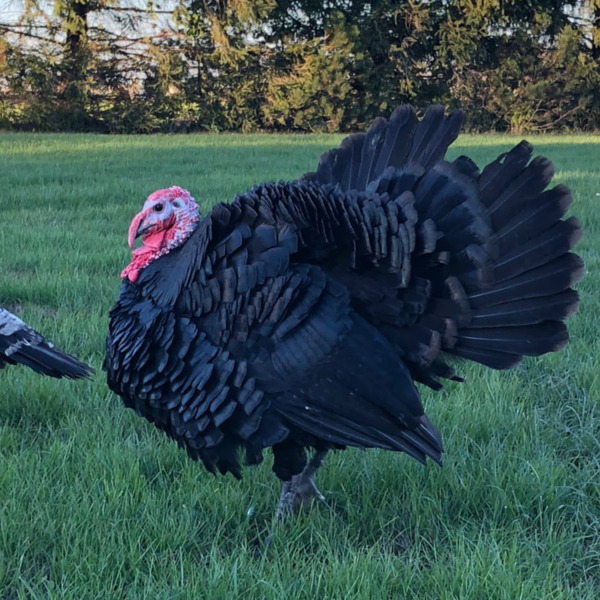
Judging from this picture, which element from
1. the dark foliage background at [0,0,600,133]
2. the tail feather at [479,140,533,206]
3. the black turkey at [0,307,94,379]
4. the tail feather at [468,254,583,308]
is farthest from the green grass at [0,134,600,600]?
the dark foliage background at [0,0,600,133]

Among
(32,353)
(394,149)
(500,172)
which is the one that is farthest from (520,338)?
(32,353)

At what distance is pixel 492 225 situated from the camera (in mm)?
2438

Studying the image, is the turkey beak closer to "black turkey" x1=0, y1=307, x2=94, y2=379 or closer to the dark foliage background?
"black turkey" x1=0, y1=307, x2=94, y2=379

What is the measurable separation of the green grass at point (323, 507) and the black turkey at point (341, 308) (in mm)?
278

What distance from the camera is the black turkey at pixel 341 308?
2.31 meters

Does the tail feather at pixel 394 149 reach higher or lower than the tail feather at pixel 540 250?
higher

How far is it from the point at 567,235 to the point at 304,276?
0.87m

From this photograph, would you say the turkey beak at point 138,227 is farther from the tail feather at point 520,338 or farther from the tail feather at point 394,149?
the tail feather at point 520,338

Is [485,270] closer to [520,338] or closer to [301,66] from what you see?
[520,338]

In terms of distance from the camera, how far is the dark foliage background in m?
24.4

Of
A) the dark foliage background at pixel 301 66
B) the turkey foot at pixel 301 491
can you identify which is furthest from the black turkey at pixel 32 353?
the dark foliage background at pixel 301 66

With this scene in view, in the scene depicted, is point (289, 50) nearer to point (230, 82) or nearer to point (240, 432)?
point (230, 82)

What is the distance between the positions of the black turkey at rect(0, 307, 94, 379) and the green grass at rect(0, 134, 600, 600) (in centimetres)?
27

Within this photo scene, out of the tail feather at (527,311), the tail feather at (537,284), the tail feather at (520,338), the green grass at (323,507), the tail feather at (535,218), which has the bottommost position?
the green grass at (323,507)
